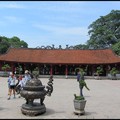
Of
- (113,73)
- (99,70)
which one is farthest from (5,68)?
(113,73)

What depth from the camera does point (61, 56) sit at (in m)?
42.9

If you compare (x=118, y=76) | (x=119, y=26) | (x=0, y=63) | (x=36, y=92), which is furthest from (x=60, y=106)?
(x=119, y=26)

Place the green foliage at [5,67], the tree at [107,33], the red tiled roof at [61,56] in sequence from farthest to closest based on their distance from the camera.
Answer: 1. the tree at [107,33]
2. the red tiled roof at [61,56]
3. the green foliage at [5,67]

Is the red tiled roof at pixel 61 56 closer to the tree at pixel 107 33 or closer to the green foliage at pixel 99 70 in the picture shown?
the green foliage at pixel 99 70

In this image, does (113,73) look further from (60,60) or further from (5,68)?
(5,68)

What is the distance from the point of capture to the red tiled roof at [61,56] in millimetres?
41144

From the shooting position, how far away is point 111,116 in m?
11.0

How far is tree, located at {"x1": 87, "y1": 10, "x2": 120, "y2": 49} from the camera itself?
55.8m

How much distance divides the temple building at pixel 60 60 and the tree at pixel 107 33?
11.8 metres

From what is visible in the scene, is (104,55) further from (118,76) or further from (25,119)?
(25,119)

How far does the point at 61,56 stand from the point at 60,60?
4.88 feet

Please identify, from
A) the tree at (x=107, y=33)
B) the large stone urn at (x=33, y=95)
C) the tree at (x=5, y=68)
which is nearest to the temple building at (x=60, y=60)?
the tree at (x=5, y=68)

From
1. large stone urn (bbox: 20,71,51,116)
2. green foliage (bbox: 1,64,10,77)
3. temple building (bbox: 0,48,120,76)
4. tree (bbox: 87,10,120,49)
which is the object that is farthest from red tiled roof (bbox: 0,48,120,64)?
large stone urn (bbox: 20,71,51,116)

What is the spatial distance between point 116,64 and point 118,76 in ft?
8.65
